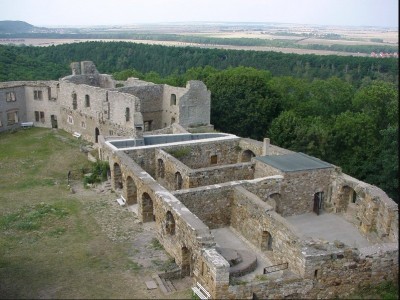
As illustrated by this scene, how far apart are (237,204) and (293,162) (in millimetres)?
4536

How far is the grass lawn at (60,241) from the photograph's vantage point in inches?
512

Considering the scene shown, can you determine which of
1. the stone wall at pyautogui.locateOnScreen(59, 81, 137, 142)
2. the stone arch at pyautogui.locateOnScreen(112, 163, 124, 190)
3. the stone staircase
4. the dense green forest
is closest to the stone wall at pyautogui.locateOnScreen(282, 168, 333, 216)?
the dense green forest

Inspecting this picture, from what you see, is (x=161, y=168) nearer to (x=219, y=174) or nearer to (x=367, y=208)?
(x=219, y=174)

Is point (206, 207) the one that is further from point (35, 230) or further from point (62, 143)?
point (62, 143)

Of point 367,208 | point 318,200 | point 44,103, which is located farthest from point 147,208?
point 44,103

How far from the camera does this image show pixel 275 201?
19141 mm

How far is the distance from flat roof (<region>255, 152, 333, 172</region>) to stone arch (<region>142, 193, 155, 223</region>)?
19.6 feet

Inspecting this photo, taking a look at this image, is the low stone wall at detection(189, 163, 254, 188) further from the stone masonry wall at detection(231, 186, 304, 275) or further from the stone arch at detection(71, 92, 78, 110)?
the stone arch at detection(71, 92, 78, 110)

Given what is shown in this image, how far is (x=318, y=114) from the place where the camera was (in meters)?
36.2

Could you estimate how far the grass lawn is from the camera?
42.7 ft

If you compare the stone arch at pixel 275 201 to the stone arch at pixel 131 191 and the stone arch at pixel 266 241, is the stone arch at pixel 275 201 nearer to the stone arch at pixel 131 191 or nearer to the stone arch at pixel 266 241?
the stone arch at pixel 266 241

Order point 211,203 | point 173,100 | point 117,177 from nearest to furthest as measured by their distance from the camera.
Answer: point 211,203 → point 117,177 → point 173,100

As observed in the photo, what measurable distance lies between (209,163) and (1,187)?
36.8ft

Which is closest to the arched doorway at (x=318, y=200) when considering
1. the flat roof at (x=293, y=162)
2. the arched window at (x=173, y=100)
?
the flat roof at (x=293, y=162)
